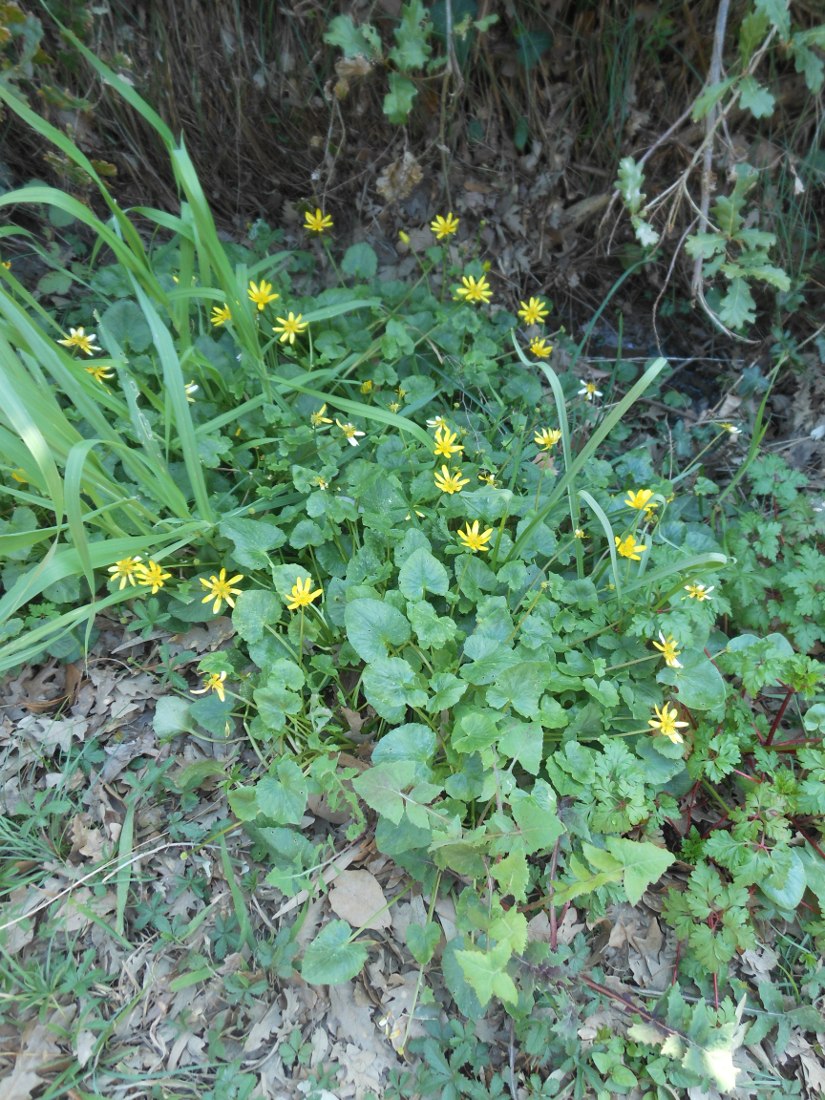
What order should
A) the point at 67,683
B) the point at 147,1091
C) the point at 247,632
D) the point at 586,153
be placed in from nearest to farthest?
the point at 147,1091 → the point at 247,632 → the point at 67,683 → the point at 586,153

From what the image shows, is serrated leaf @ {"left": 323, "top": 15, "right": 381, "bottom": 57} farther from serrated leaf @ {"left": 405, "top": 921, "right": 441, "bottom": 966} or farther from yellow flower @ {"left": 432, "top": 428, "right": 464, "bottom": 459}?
serrated leaf @ {"left": 405, "top": 921, "right": 441, "bottom": 966}

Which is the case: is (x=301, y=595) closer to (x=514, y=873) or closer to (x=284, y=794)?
(x=284, y=794)

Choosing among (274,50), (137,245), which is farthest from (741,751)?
(274,50)

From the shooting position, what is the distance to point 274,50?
230 centimetres

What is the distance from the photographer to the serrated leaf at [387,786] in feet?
4.44

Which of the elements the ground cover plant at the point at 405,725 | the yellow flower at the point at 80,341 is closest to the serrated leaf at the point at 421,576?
the ground cover plant at the point at 405,725

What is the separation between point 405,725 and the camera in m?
1.54

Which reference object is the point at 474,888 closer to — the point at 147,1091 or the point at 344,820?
the point at 344,820

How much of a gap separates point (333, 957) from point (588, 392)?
69.7 inches

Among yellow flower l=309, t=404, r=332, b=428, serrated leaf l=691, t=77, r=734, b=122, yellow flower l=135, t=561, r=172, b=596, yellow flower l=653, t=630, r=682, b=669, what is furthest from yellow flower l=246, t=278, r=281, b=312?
yellow flower l=653, t=630, r=682, b=669

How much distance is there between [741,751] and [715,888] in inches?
14.0

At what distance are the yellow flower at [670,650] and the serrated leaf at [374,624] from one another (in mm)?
613

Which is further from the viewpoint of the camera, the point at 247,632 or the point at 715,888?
the point at 247,632

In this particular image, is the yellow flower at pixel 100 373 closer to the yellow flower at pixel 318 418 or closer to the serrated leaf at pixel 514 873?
the yellow flower at pixel 318 418
